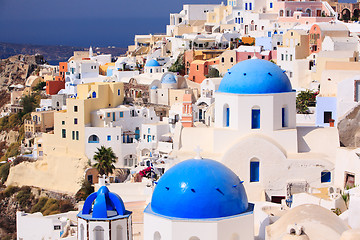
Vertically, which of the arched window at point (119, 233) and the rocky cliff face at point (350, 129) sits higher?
the rocky cliff face at point (350, 129)

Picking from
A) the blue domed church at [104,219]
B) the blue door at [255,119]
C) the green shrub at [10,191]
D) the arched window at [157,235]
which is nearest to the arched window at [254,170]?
the blue door at [255,119]

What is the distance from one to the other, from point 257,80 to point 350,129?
661 cm

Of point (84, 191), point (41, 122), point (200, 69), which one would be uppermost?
point (200, 69)

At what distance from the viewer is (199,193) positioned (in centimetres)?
1548

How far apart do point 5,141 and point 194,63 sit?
17.1 metres

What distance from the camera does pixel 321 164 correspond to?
2388 centimetres

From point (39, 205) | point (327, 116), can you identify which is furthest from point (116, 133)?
point (327, 116)

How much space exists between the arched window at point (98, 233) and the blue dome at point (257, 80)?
921 cm

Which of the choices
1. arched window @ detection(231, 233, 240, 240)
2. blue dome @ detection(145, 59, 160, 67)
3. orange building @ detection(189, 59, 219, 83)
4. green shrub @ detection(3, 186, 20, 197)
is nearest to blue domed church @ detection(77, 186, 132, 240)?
arched window @ detection(231, 233, 240, 240)

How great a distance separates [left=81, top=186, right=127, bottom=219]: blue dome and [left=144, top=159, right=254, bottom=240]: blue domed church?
1019 millimetres

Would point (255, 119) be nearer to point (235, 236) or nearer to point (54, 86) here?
point (235, 236)

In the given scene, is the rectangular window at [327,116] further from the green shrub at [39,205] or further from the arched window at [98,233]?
the green shrub at [39,205]

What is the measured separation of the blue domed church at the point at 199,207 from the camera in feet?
50.4

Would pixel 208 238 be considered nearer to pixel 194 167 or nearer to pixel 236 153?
pixel 194 167
